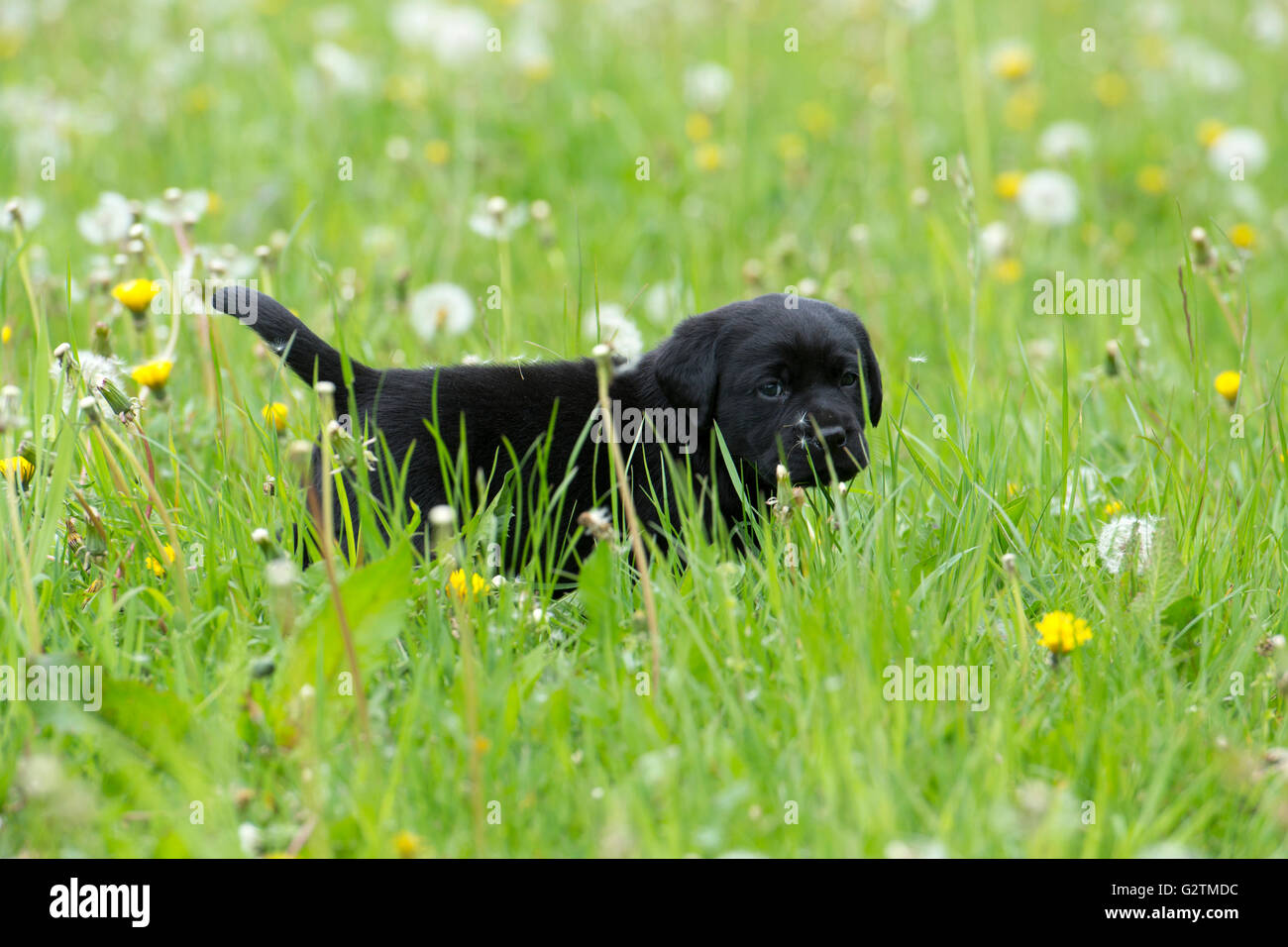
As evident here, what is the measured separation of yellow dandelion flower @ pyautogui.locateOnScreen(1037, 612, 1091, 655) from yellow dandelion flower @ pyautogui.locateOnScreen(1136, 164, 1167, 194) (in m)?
4.91

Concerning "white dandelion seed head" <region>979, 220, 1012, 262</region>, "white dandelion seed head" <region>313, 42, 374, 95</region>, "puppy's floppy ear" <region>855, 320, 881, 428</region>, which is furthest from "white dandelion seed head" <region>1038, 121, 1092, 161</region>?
"puppy's floppy ear" <region>855, 320, 881, 428</region>

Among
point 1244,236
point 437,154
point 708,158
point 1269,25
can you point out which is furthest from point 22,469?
point 1269,25

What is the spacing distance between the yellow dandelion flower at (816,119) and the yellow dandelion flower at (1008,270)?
5.25 feet

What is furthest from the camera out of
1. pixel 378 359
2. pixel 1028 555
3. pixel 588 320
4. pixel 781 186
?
pixel 781 186

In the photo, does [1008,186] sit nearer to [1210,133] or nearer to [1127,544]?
[1210,133]

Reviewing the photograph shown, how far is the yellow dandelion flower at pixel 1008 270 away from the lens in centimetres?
573

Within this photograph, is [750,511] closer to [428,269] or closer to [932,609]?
[932,609]

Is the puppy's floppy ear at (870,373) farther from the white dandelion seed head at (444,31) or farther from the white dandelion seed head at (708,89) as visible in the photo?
the white dandelion seed head at (444,31)

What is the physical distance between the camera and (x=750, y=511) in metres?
3.03

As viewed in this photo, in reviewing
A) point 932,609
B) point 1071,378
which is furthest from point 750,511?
point 1071,378

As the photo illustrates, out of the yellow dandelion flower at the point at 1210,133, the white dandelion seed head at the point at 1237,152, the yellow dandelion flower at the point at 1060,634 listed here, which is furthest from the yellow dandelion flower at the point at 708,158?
the yellow dandelion flower at the point at 1060,634
